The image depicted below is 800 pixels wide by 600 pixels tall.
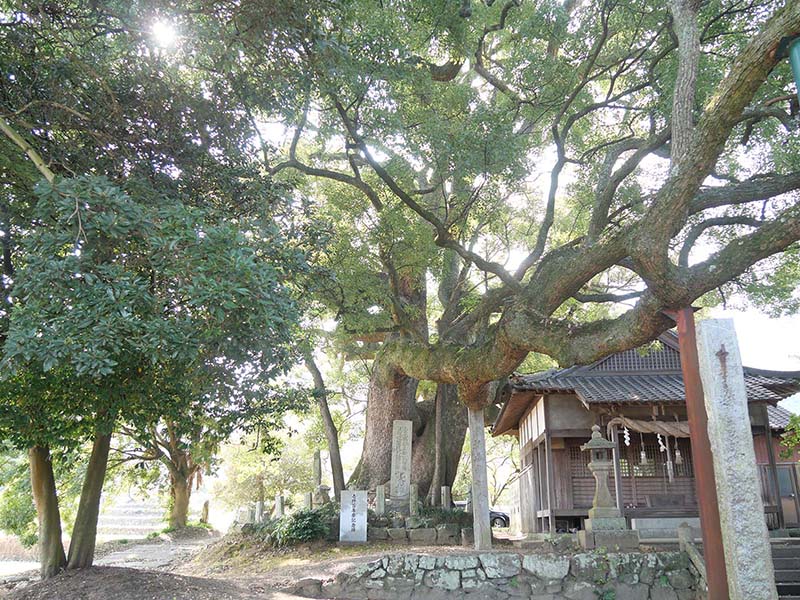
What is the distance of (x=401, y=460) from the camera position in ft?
47.9

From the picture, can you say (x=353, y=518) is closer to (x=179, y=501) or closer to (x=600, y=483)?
(x=600, y=483)

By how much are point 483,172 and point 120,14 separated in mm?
5418

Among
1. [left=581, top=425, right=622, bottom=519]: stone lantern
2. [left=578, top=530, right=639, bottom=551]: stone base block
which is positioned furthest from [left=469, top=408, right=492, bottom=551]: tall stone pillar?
[left=581, top=425, right=622, bottom=519]: stone lantern

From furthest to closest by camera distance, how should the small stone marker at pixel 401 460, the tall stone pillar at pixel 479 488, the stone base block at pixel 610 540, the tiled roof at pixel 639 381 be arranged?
the small stone marker at pixel 401 460
the tiled roof at pixel 639 381
the tall stone pillar at pixel 479 488
the stone base block at pixel 610 540

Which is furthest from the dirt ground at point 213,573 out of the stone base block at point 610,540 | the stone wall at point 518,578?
the stone base block at point 610,540

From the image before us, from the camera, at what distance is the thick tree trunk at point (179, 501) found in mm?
22141

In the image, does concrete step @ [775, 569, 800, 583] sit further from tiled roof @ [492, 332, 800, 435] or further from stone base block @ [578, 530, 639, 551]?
tiled roof @ [492, 332, 800, 435]

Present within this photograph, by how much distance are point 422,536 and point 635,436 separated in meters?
5.27

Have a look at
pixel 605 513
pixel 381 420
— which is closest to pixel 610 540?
pixel 605 513

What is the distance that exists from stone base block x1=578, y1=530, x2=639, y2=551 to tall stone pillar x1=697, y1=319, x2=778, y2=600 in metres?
3.71

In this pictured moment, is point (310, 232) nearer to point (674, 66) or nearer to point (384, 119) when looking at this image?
point (384, 119)

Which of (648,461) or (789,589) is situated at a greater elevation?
(648,461)

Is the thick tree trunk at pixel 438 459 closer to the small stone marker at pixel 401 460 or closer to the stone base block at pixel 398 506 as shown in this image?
the small stone marker at pixel 401 460

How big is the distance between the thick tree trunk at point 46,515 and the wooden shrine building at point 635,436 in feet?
29.2
